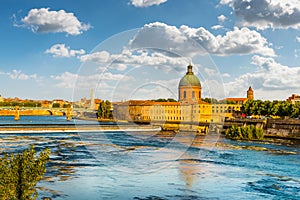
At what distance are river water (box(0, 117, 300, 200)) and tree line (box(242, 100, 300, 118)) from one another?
25.7 m

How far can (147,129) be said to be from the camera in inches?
2416

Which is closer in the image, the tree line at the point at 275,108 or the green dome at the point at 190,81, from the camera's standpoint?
the tree line at the point at 275,108

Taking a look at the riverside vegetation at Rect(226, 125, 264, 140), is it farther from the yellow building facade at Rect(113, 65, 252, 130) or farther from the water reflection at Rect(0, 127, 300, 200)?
the yellow building facade at Rect(113, 65, 252, 130)

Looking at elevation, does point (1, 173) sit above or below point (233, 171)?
above

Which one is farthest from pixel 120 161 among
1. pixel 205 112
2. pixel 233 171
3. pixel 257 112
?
pixel 205 112

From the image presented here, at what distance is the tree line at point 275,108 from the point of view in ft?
192

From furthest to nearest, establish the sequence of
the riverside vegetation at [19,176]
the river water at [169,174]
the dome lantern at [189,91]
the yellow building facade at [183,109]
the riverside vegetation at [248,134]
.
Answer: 1. the yellow building facade at [183,109]
2. the dome lantern at [189,91]
3. the riverside vegetation at [248,134]
4. the river water at [169,174]
5. the riverside vegetation at [19,176]

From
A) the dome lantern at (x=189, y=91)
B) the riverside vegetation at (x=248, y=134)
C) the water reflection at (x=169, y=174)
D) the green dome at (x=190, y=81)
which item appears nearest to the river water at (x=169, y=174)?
the water reflection at (x=169, y=174)

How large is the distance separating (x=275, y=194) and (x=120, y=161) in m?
11.5

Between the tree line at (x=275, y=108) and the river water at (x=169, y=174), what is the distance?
2567 centimetres

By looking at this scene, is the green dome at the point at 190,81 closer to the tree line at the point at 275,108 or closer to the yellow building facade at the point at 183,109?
the yellow building facade at the point at 183,109

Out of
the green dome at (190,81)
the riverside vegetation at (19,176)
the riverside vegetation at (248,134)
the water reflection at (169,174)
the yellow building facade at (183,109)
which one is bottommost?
the water reflection at (169,174)

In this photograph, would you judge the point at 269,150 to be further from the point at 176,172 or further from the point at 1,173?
the point at 1,173

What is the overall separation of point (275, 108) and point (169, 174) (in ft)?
141
